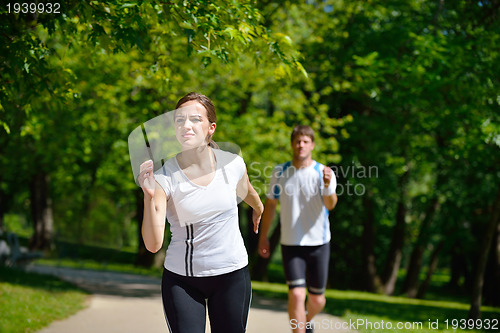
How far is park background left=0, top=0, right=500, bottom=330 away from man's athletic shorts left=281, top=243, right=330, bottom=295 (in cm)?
179

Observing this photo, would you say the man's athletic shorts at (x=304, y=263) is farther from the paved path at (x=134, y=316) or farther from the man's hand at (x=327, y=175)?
the paved path at (x=134, y=316)

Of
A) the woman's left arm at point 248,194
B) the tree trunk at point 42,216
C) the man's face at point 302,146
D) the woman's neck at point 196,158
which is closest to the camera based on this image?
the woman's neck at point 196,158

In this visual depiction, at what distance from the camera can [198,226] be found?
10.9 feet

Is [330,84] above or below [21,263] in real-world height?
above

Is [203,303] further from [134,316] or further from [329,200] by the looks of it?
[134,316]

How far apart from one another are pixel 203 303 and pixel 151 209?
2.49ft

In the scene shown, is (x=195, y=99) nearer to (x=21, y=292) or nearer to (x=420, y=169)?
(x=21, y=292)

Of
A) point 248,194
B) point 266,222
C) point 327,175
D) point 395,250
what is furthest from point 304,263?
point 395,250

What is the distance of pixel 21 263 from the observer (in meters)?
14.9

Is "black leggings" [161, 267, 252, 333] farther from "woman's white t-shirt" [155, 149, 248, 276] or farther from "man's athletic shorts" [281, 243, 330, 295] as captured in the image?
"man's athletic shorts" [281, 243, 330, 295]

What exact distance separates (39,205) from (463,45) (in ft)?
76.4

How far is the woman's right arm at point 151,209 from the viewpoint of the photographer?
3.04 meters

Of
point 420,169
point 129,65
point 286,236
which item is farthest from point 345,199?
point 286,236

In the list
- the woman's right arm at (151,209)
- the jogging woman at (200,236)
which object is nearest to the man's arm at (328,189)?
the jogging woman at (200,236)
